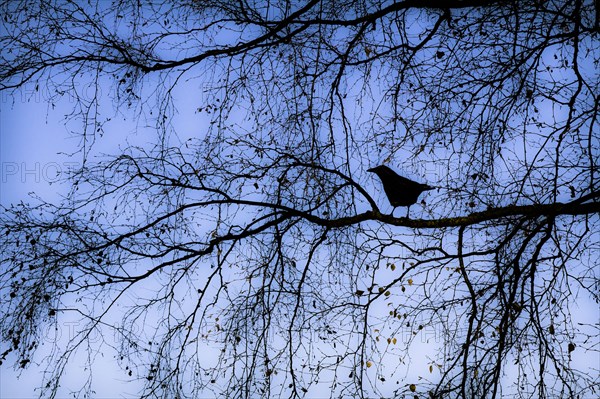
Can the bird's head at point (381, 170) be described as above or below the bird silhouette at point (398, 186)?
above

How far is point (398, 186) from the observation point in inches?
168

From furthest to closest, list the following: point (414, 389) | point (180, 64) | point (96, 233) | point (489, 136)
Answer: point (180, 64) → point (96, 233) → point (489, 136) → point (414, 389)

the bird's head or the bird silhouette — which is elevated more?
the bird's head

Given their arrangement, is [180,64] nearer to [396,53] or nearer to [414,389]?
[396,53]

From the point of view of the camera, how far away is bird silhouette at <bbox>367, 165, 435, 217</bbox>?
4227mm

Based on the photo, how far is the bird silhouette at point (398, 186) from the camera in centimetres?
423

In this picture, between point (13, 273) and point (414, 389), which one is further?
point (13, 273)

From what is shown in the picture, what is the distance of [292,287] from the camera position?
4.27 metres

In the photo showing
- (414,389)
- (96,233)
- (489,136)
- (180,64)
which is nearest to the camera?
(414,389)

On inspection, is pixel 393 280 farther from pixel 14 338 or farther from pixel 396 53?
pixel 14 338

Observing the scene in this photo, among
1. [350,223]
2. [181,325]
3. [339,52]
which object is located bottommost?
[181,325]

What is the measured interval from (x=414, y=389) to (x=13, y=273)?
11.0 feet

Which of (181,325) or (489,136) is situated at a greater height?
(489,136)

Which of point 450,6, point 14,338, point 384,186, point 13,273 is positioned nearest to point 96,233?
point 13,273
